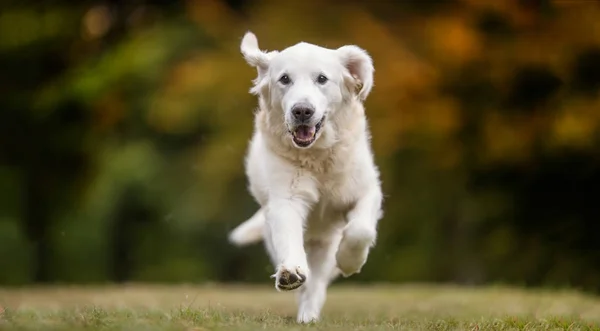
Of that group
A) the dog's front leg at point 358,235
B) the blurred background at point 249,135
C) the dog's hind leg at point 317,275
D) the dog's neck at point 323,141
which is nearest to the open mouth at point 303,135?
the dog's neck at point 323,141

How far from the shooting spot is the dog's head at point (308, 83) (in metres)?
5.84

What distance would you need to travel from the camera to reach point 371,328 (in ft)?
17.0

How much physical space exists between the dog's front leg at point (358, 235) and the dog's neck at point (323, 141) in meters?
0.33

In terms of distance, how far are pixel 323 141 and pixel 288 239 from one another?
77cm

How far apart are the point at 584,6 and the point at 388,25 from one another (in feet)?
9.71

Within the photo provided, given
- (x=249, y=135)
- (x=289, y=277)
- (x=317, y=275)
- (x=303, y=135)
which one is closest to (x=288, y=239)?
(x=289, y=277)

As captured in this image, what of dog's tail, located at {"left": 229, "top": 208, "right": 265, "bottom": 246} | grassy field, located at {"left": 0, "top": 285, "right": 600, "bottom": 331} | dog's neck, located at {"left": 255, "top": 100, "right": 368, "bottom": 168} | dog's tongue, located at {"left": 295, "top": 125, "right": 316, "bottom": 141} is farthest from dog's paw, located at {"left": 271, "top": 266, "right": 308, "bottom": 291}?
dog's tail, located at {"left": 229, "top": 208, "right": 265, "bottom": 246}

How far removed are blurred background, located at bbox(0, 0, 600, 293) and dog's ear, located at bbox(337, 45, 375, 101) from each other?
815cm

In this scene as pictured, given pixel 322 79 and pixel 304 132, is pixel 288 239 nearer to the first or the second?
pixel 304 132

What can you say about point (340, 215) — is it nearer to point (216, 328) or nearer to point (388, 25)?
point (216, 328)

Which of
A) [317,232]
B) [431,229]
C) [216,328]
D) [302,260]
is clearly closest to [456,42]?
[431,229]

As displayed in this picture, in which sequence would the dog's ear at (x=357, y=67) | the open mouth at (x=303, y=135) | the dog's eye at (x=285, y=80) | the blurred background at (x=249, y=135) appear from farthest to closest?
the blurred background at (x=249, y=135) → the dog's ear at (x=357, y=67) → the dog's eye at (x=285, y=80) → the open mouth at (x=303, y=135)

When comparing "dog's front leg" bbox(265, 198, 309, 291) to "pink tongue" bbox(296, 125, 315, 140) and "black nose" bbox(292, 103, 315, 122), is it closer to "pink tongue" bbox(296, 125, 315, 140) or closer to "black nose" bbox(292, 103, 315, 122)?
"pink tongue" bbox(296, 125, 315, 140)

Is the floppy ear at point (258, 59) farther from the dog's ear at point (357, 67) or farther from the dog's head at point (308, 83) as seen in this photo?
the dog's ear at point (357, 67)
